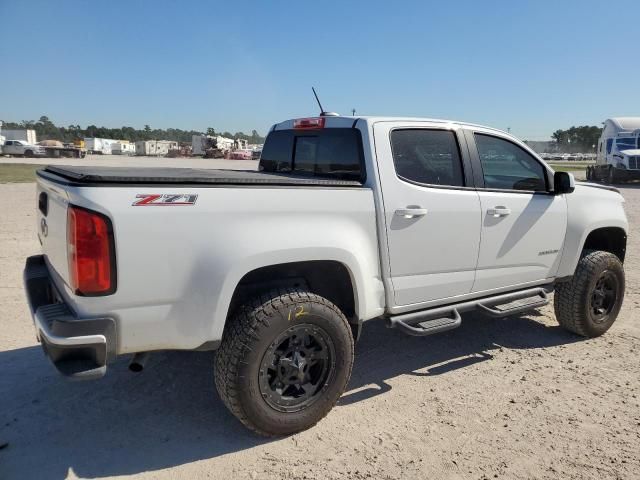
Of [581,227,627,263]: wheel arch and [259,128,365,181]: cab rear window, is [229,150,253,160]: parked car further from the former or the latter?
[581,227,627,263]: wheel arch

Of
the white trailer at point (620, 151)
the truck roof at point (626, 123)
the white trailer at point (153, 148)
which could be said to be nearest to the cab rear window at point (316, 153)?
the white trailer at point (620, 151)

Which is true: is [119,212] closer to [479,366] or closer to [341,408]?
[341,408]

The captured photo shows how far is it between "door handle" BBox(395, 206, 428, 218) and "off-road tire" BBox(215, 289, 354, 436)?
31.1 inches

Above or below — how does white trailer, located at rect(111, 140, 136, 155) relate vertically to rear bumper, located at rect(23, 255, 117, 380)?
above

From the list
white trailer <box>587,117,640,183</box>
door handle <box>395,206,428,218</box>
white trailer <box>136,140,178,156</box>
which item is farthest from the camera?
white trailer <box>136,140,178,156</box>

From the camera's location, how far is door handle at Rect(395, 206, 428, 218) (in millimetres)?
3298

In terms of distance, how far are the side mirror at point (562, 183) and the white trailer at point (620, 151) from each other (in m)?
23.0

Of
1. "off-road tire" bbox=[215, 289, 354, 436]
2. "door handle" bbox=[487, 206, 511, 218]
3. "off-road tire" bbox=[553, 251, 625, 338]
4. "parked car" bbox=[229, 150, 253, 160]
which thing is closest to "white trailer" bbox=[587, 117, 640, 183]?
"off-road tire" bbox=[553, 251, 625, 338]

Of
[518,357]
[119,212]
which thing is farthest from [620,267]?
[119,212]

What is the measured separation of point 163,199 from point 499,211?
2566 mm

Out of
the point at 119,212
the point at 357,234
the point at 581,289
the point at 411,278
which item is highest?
the point at 119,212

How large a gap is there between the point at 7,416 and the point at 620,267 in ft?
17.2

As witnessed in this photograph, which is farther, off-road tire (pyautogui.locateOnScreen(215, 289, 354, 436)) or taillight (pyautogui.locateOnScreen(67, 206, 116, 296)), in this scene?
off-road tire (pyautogui.locateOnScreen(215, 289, 354, 436))

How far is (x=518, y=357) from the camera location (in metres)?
4.27
